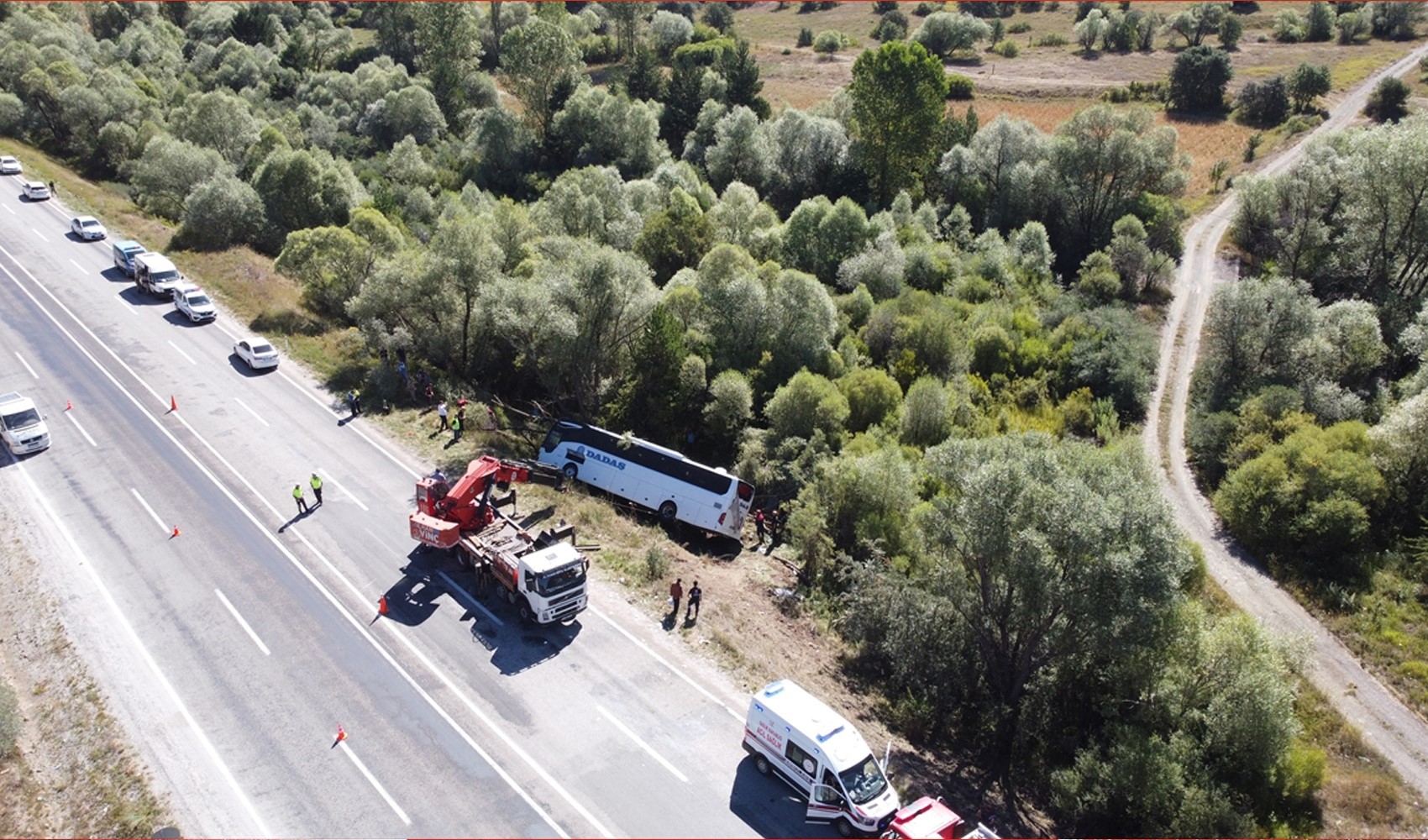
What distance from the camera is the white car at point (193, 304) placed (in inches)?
1945

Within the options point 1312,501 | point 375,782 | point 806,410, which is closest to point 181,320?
point 806,410

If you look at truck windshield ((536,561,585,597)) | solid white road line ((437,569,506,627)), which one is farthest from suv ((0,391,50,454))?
truck windshield ((536,561,585,597))

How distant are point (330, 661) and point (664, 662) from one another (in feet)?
34.3

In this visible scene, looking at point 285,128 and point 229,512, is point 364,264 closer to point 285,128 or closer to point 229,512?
point 229,512

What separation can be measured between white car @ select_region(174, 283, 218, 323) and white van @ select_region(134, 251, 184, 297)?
100 cm

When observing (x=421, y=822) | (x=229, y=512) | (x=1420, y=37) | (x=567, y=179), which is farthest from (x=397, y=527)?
(x=1420, y=37)

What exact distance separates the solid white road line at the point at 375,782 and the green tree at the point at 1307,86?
363 ft

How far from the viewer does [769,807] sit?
23.3 meters

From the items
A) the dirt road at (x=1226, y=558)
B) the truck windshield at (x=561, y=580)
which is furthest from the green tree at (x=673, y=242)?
the truck windshield at (x=561, y=580)

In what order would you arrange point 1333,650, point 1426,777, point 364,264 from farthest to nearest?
point 364,264
point 1333,650
point 1426,777

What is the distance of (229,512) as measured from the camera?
111ft

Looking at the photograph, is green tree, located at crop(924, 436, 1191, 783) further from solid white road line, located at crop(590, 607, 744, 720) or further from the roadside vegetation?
solid white road line, located at crop(590, 607, 744, 720)

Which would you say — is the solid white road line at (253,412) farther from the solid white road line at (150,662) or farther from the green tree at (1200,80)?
the green tree at (1200,80)

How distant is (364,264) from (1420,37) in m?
141
